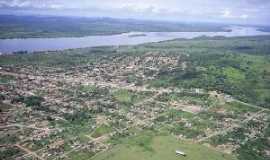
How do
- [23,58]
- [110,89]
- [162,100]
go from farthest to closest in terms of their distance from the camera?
[23,58]
[110,89]
[162,100]

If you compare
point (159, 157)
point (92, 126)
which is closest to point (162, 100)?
point (92, 126)

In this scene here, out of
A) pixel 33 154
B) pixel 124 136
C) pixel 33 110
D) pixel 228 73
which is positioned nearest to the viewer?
pixel 33 154

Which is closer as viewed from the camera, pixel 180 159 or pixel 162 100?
pixel 180 159

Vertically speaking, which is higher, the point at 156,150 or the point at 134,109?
the point at 134,109

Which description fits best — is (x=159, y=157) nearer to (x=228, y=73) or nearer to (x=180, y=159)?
(x=180, y=159)

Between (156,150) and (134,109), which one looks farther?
(134,109)
